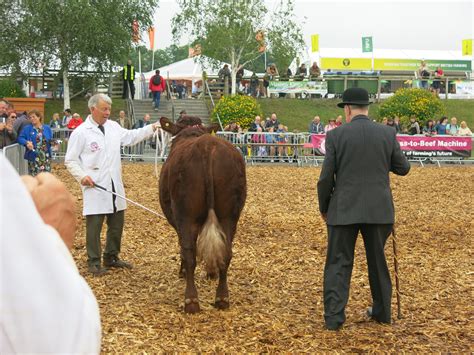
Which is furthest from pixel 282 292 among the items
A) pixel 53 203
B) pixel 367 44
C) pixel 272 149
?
pixel 367 44

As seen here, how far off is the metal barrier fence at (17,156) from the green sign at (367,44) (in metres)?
36.5

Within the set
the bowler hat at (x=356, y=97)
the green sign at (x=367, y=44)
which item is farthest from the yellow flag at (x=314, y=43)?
the bowler hat at (x=356, y=97)

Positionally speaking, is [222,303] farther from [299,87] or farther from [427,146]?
[299,87]

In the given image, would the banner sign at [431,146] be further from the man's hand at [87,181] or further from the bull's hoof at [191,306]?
the bull's hoof at [191,306]

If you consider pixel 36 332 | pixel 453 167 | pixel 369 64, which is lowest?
pixel 453 167

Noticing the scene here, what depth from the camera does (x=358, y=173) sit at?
6.39 m

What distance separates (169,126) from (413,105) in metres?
27.5

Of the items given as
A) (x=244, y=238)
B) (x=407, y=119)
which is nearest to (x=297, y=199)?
(x=244, y=238)

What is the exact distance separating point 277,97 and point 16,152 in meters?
27.7

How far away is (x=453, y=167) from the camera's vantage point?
2500cm

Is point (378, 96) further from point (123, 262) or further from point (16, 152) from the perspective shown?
point (123, 262)

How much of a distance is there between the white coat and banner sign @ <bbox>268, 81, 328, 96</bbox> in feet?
105

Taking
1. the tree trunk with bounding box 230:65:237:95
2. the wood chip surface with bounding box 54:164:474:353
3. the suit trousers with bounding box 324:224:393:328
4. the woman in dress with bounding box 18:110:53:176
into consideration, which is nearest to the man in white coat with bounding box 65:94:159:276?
the wood chip surface with bounding box 54:164:474:353

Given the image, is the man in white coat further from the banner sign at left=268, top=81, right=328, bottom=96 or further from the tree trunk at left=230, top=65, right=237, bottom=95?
the banner sign at left=268, top=81, right=328, bottom=96
